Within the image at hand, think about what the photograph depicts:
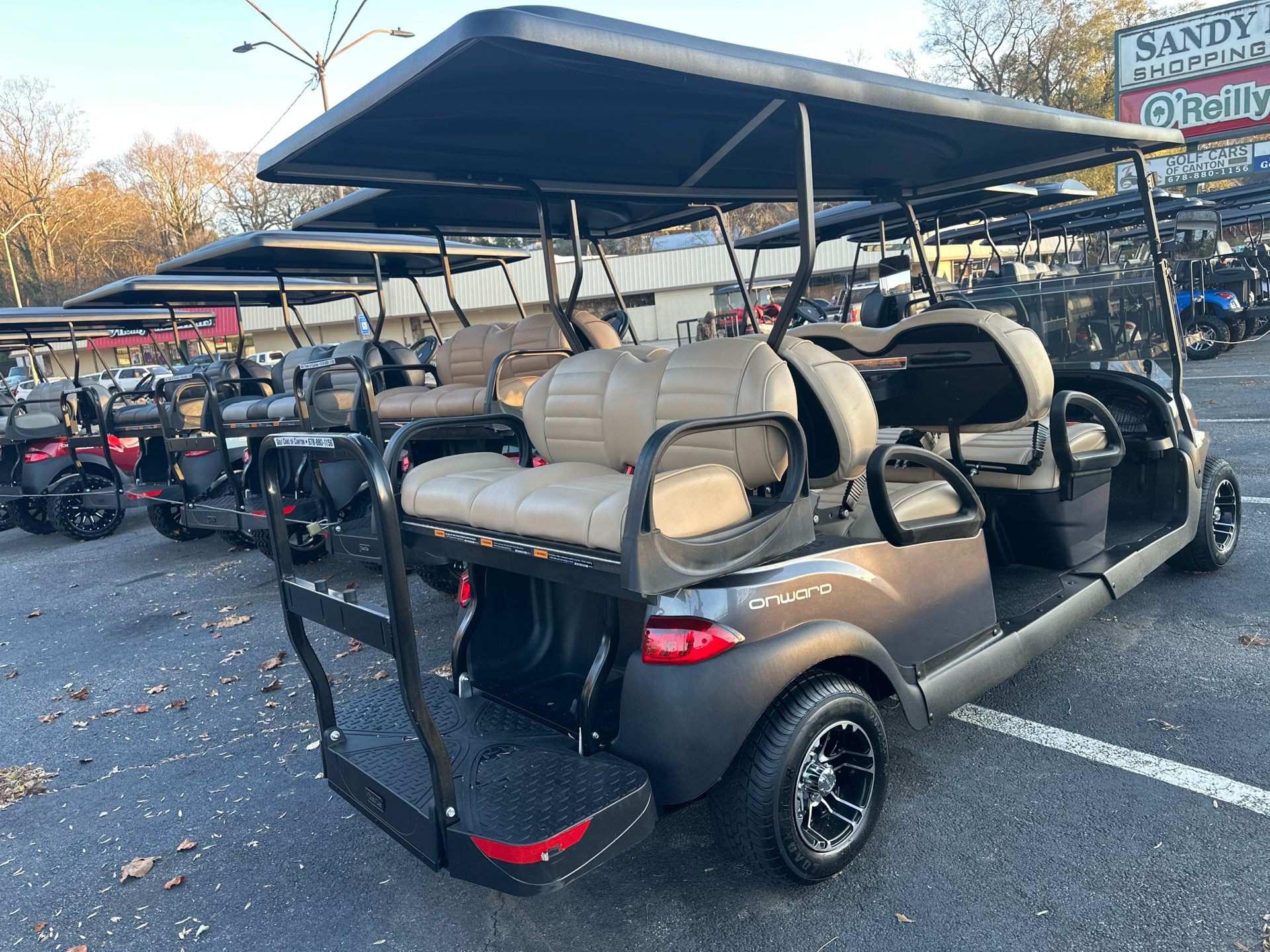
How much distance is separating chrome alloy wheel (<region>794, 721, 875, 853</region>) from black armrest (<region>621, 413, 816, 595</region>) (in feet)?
1.75

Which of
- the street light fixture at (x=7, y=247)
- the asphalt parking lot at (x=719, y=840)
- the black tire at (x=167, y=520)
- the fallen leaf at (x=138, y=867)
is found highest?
the street light fixture at (x=7, y=247)

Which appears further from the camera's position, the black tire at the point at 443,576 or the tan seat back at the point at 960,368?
the black tire at the point at 443,576

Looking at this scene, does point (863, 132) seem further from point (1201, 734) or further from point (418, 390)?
point (418, 390)

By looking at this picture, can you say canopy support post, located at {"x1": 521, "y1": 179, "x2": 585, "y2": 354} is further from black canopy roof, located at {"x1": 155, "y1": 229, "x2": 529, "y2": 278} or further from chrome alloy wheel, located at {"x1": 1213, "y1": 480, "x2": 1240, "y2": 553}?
chrome alloy wheel, located at {"x1": 1213, "y1": 480, "x2": 1240, "y2": 553}

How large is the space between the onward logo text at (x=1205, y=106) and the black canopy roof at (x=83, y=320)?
19.0 m

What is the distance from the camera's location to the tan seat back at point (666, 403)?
8.40 feet

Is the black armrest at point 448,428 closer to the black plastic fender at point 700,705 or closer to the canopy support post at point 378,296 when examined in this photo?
the black plastic fender at point 700,705

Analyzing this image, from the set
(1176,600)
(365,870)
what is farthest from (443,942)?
(1176,600)

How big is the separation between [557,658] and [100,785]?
1.96 m

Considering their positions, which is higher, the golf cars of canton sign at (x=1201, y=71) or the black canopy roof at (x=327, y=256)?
the golf cars of canton sign at (x=1201, y=71)

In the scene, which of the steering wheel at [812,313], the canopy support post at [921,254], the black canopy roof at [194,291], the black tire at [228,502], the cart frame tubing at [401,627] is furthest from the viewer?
the steering wheel at [812,313]

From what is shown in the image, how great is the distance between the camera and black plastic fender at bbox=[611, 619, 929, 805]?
212cm

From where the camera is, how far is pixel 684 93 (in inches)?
97.7

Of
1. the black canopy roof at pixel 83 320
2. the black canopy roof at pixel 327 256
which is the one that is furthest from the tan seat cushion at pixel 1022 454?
the black canopy roof at pixel 83 320
